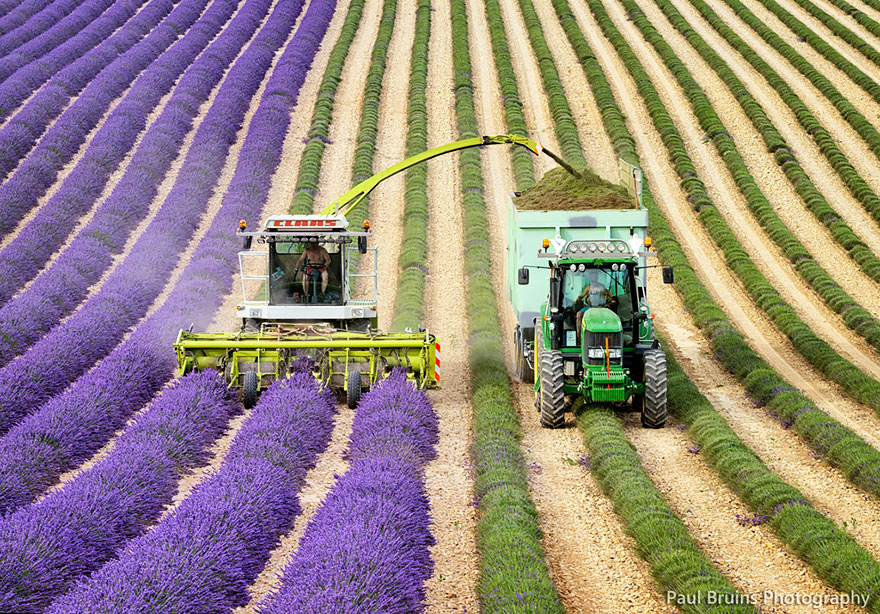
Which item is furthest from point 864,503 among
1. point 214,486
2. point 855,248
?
point 855,248

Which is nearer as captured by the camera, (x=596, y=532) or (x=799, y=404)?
(x=596, y=532)

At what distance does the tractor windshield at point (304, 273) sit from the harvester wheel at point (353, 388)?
6.00 feet

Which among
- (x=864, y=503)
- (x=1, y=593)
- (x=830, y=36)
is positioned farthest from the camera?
(x=830, y=36)

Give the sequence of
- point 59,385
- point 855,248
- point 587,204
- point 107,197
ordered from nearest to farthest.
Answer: point 59,385 < point 587,204 < point 855,248 < point 107,197

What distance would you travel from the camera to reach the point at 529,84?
148 ft

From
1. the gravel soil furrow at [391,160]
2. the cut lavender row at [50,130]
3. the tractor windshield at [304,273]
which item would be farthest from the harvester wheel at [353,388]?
the cut lavender row at [50,130]

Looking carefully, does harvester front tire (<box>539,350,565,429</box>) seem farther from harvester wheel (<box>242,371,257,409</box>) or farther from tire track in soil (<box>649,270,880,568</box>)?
harvester wheel (<box>242,371,257,409</box>)

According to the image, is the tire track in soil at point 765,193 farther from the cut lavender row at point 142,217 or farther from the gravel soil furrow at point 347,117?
the cut lavender row at point 142,217

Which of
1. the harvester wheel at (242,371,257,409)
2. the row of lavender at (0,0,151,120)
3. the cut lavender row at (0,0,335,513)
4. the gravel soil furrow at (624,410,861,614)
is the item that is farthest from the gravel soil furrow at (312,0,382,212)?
the gravel soil furrow at (624,410,861,614)

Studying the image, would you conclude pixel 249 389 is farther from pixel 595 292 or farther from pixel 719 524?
pixel 719 524

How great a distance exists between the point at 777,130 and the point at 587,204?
72.3 feet

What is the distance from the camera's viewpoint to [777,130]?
39.5 metres

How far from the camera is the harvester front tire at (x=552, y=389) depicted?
54.3 ft

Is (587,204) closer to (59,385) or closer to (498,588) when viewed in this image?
(59,385)
